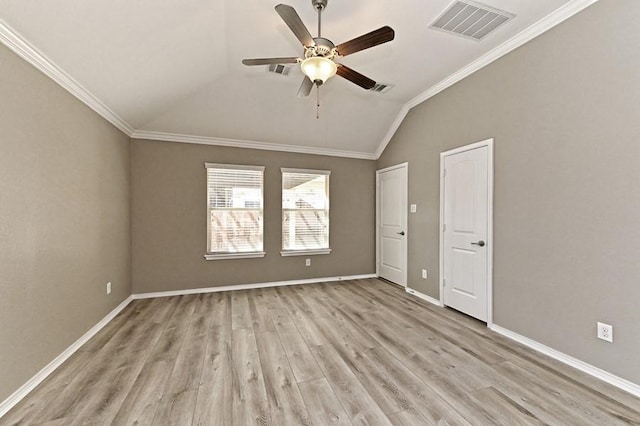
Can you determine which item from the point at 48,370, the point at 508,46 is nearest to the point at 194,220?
the point at 48,370

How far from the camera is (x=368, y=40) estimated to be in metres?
1.97

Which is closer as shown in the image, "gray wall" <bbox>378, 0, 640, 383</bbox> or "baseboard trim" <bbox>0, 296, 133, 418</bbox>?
"baseboard trim" <bbox>0, 296, 133, 418</bbox>

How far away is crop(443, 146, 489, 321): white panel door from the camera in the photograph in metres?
3.18

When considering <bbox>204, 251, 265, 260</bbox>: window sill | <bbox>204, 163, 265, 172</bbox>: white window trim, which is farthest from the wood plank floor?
<bbox>204, 163, 265, 172</bbox>: white window trim

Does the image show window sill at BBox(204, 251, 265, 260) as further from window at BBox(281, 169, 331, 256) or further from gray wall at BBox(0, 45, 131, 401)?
gray wall at BBox(0, 45, 131, 401)

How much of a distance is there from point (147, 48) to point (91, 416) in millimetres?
2919

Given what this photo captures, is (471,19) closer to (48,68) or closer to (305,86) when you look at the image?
(305,86)

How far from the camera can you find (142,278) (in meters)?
4.10

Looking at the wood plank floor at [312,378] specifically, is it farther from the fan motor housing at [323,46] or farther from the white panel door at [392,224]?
the fan motor housing at [323,46]

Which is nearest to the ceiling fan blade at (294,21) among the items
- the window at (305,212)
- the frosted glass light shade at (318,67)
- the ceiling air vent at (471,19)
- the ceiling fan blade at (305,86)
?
the frosted glass light shade at (318,67)

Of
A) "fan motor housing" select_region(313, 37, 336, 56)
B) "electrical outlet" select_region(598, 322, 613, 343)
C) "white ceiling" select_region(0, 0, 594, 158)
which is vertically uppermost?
"white ceiling" select_region(0, 0, 594, 158)

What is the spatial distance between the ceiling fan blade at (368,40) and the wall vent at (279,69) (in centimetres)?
146

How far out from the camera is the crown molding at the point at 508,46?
233 centimetres

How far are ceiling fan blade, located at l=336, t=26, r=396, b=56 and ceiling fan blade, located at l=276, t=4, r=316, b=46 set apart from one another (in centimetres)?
25
